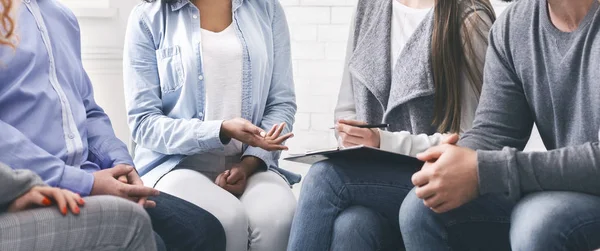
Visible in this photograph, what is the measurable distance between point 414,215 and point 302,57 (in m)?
1.68

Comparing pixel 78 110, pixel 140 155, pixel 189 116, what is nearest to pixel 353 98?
pixel 189 116

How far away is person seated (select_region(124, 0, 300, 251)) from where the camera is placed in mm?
1977

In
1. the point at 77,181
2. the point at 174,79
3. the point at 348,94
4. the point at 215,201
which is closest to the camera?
the point at 77,181

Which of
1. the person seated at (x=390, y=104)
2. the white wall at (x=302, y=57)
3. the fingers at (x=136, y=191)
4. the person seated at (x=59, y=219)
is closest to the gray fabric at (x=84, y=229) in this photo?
the person seated at (x=59, y=219)

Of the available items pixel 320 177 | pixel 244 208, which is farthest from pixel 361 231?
pixel 244 208

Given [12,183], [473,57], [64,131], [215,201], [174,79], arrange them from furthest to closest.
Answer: [174,79]
[473,57]
[215,201]
[64,131]
[12,183]

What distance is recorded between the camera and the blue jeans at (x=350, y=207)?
Answer: 1.67m

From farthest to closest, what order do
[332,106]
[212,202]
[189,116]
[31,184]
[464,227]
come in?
[332,106], [189,116], [212,202], [464,227], [31,184]

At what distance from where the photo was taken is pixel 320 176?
1.71 meters

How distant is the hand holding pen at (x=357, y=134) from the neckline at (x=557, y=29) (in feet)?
1.47

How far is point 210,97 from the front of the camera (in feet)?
6.79

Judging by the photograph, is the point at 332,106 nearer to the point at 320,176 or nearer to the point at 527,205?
the point at 320,176

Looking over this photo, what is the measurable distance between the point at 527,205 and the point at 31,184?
85cm

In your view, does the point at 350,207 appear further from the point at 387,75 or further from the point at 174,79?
the point at 174,79
